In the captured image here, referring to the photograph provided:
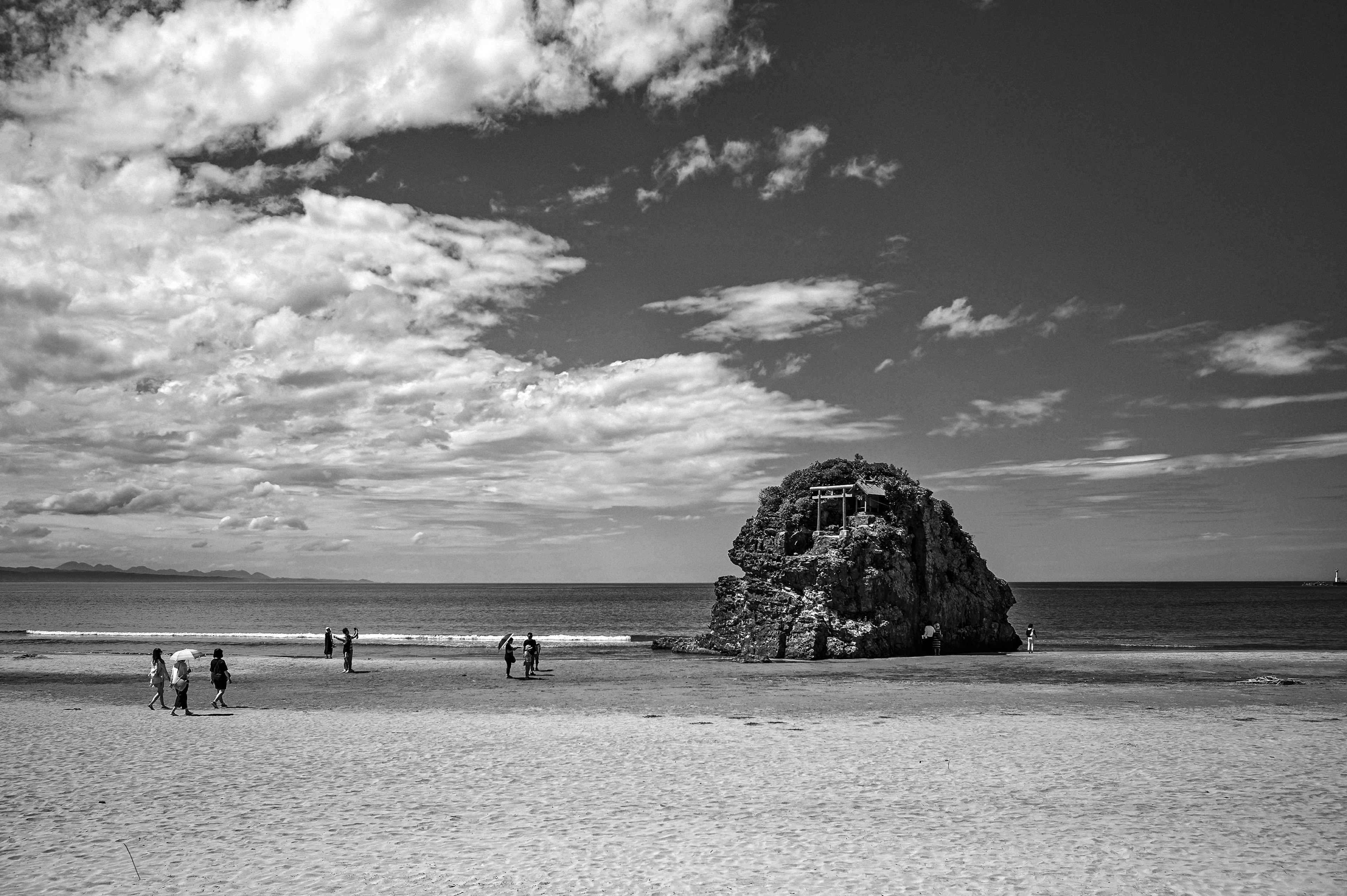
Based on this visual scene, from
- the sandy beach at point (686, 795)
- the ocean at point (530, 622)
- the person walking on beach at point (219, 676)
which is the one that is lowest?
the ocean at point (530, 622)

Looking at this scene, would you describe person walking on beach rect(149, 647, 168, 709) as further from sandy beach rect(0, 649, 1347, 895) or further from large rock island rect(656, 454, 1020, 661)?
large rock island rect(656, 454, 1020, 661)

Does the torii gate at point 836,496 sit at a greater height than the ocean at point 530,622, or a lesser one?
greater

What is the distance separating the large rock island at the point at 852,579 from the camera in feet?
134

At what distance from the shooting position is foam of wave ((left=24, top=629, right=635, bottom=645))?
194 feet

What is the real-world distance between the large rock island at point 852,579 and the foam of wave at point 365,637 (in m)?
12.8

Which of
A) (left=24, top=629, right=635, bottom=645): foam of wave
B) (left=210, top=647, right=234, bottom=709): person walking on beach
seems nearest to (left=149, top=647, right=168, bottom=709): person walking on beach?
(left=210, top=647, right=234, bottom=709): person walking on beach

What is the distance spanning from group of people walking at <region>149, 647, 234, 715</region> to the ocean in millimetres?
24602

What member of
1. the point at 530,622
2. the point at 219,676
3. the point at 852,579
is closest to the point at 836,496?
the point at 852,579

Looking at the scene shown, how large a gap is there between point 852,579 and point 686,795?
92.7ft

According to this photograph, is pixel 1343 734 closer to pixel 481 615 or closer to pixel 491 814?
pixel 491 814

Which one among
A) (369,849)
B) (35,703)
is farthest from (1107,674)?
(35,703)

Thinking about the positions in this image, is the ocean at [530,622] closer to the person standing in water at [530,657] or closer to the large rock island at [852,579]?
the large rock island at [852,579]

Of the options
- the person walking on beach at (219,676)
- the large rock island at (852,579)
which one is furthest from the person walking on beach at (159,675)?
the large rock island at (852,579)

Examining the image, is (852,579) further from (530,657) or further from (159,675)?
(159,675)
